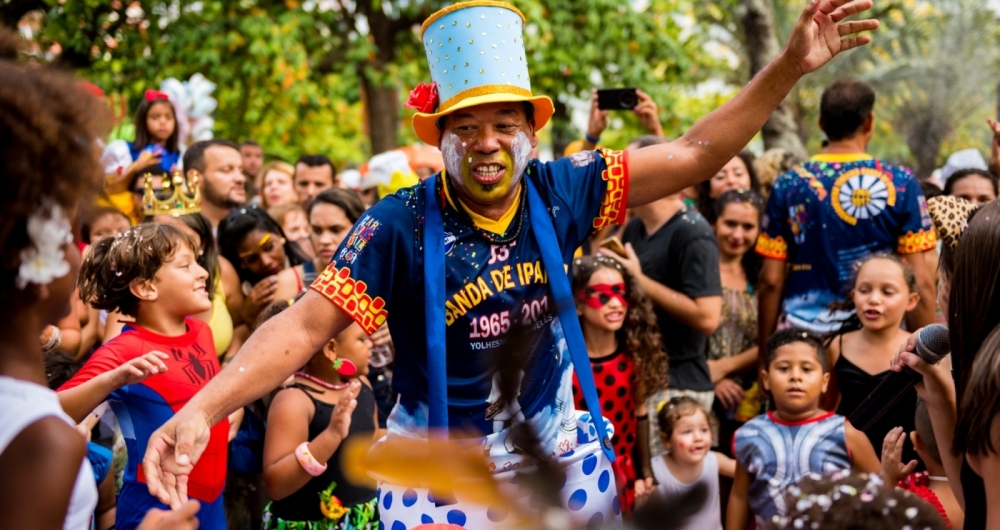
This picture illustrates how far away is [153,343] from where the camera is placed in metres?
3.50

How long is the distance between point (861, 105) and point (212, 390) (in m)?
3.62

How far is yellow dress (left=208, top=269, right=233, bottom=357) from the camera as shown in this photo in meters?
4.61

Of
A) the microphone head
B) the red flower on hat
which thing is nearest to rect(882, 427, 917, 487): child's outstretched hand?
the microphone head

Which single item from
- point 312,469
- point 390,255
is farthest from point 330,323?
point 312,469

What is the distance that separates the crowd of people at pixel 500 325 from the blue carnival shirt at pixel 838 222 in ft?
0.05

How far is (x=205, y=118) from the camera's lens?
7449 mm

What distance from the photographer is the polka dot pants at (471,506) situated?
2727 millimetres

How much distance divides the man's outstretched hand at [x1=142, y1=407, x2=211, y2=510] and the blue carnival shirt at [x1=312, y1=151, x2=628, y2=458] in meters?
0.52

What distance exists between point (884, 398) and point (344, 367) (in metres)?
2.07

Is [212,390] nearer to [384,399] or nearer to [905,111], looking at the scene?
[384,399]

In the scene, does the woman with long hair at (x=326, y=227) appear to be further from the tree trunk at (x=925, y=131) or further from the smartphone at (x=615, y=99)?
the tree trunk at (x=925, y=131)

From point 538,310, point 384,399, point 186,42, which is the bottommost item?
point 384,399

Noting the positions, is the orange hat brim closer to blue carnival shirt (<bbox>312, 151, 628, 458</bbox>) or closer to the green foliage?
blue carnival shirt (<bbox>312, 151, 628, 458</bbox>)

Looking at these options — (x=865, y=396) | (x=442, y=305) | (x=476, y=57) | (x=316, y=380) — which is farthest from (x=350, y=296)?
(x=865, y=396)
